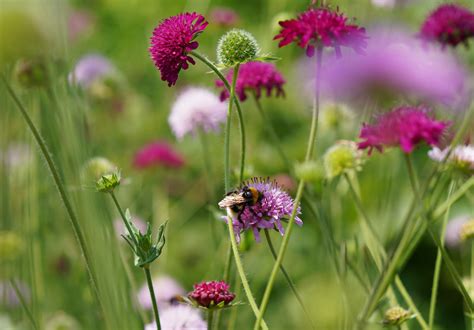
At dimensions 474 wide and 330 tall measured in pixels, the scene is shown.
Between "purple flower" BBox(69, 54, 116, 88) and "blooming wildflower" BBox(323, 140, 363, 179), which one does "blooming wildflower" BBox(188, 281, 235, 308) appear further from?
"purple flower" BBox(69, 54, 116, 88)

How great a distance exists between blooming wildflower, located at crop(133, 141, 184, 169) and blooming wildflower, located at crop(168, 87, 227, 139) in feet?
1.18

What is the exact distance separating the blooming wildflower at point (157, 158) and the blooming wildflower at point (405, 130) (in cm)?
113

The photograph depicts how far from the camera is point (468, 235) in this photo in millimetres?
1159

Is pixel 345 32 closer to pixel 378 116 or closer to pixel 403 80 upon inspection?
pixel 378 116

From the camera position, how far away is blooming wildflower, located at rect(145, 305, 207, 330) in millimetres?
926

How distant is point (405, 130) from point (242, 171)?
0.24 metres

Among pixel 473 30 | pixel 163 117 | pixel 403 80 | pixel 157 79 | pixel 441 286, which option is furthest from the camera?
pixel 157 79

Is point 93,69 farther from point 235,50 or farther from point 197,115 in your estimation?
point 235,50

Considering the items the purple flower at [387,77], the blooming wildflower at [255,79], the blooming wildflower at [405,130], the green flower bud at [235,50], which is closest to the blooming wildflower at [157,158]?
the blooming wildflower at [255,79]

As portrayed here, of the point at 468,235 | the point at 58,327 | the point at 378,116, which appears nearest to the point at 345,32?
the point at 378,116

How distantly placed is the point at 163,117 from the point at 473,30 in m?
1.63

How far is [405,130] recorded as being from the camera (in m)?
0.72

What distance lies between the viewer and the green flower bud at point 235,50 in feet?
2.78

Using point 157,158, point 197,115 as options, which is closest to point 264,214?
point 197,115
